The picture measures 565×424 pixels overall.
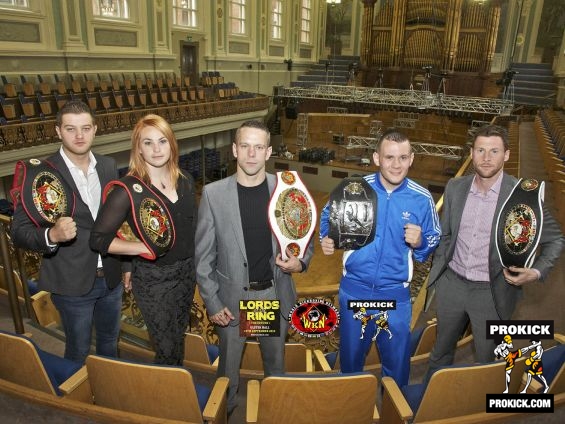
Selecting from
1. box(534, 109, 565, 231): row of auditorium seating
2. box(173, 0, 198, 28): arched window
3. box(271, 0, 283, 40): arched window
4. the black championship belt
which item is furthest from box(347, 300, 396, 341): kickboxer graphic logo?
box(271, 0, 283, 40): arched window

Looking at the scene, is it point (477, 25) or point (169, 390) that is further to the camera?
point (477, 25)

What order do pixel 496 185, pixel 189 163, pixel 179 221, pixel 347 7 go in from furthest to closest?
pixel 347 7
pixel 189 163
pixel 496 185
pixel 179 221

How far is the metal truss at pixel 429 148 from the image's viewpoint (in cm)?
1189

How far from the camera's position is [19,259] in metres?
2.96

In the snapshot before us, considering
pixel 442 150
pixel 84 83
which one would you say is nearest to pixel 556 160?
pixel 442 150

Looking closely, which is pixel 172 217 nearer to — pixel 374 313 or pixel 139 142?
pixel 139 142

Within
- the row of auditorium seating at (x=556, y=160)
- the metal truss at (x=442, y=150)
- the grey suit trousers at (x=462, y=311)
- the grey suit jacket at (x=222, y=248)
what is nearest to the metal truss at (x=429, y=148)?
the metal truss at (x=442, y=150)

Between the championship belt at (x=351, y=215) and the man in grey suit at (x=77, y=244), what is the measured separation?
1.13m

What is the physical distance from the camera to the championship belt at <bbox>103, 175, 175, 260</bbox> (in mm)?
1866

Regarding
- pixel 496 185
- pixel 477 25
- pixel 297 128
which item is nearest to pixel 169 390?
pixel 496 185

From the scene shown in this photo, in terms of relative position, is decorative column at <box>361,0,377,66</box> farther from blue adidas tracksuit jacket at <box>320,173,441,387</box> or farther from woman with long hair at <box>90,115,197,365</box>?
woman with long hair at <box>90,115,197,365</box>

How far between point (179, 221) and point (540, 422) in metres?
1.83

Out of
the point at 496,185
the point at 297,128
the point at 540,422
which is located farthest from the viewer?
the point at 297,128

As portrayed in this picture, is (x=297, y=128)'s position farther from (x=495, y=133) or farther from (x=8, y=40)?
(x=495, y=133)
